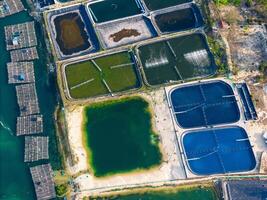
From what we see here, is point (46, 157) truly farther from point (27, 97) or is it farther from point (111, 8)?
point (111, 8)

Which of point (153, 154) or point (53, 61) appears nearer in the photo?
point (153, 154)

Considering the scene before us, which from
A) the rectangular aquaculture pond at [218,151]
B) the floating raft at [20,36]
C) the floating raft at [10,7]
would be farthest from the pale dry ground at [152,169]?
the floating raft at [10,7]

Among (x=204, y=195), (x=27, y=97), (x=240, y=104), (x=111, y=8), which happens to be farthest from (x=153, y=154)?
(x=111, y=8)

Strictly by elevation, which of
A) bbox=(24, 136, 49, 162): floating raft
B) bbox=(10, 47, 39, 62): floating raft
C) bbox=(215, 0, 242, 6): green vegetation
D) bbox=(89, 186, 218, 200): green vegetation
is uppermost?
bbox=(215, 0, 242, 6): green vegetation

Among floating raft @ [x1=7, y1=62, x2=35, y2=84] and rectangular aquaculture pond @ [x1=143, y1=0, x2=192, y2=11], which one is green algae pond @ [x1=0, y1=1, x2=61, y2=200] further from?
rectangular aquaculture pond @ [x1=143, y1=0, x2=192, y2=11]

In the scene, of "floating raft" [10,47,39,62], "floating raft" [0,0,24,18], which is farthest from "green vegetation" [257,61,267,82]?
"floating raft" [0,0,24,18]

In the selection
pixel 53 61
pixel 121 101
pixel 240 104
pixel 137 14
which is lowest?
pixel 240 104

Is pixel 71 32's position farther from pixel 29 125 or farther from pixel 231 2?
pixel 231 2
